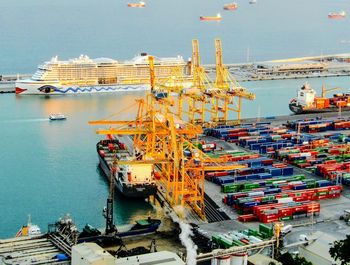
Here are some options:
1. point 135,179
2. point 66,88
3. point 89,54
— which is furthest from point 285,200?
point 89,54

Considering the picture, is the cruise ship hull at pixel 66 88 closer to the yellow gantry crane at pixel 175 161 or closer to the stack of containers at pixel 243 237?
the yellow gantry crane at pixel 175 161

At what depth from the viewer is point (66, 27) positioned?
6762 centimetres

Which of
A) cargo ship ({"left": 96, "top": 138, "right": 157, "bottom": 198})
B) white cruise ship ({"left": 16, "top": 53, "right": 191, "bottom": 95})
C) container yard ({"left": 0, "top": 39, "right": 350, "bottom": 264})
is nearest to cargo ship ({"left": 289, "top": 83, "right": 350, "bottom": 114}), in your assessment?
container yard ({"left": 0, "top": 39, "right": 350, "bottom": 264})

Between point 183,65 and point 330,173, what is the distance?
2147 cm

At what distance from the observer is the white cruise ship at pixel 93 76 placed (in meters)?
34.8

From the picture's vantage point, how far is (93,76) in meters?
36.5

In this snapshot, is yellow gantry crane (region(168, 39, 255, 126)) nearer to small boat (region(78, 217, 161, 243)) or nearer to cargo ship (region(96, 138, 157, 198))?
cargo ship (region(96, 138, 157, 198))

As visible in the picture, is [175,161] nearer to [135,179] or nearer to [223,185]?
[223,185]

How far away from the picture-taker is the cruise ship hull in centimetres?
3397

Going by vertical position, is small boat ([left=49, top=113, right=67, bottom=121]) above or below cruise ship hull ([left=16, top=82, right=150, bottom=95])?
below

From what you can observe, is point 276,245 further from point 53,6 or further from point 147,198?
point 53,6

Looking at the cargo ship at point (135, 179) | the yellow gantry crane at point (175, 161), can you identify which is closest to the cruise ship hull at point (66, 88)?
the yellow gantry crane at point (175, 161)

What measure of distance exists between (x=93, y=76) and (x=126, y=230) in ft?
75.8

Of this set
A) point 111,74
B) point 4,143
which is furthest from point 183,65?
point 4,143
